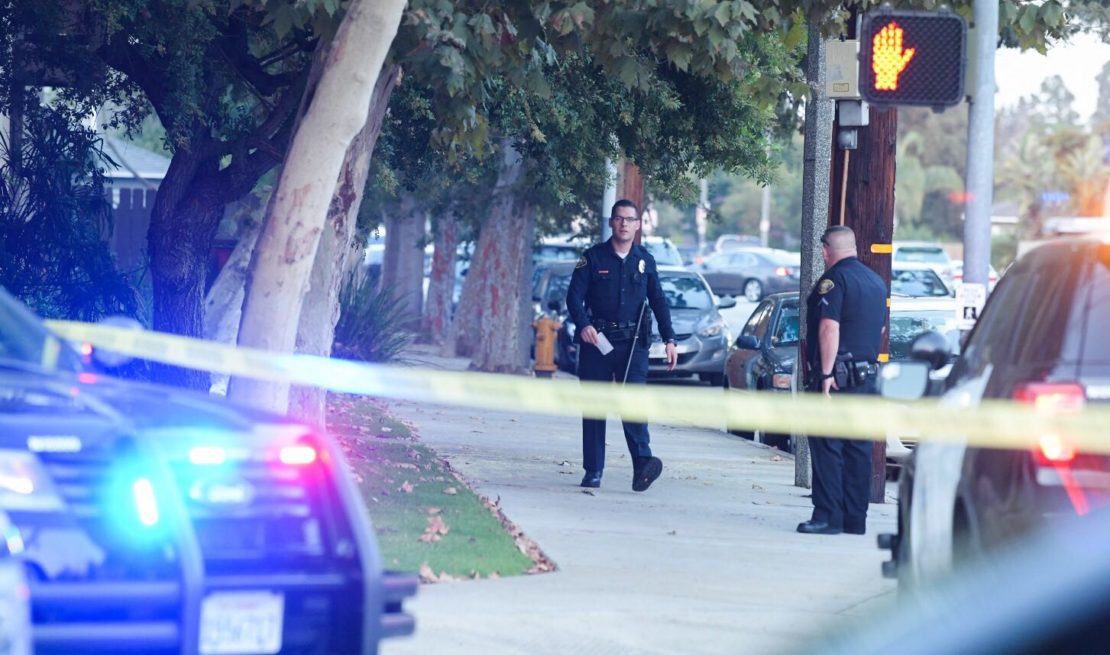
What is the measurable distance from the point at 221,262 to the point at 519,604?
1136 centimetres

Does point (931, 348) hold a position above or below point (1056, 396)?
above

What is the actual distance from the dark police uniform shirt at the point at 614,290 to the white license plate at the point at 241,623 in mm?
7513

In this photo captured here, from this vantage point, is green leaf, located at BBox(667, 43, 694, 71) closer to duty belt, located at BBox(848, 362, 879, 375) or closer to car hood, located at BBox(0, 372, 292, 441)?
duty belt, located at BBox(848, 362, 879, 375)

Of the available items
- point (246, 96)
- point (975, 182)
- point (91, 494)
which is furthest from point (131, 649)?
point (246, 96)

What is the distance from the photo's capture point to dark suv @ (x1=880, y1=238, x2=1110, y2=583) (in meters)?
5.18

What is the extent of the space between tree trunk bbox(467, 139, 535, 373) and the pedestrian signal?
15.1 meters

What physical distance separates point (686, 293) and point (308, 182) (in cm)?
1632

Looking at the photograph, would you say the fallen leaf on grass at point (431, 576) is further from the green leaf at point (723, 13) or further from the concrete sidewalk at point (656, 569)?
the green leaf at point (723, 13)

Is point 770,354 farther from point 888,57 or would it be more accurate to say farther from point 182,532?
point 182,532

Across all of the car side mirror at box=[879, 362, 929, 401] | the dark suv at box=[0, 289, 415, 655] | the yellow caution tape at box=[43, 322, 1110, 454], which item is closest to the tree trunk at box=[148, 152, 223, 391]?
the yellow caution tape at box=[43, 322, 1110, 454]

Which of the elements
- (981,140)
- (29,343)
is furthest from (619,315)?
(29,343)

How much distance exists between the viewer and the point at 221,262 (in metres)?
18.8

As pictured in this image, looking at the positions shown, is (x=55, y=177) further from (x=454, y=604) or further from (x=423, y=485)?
(x=454, y=604)

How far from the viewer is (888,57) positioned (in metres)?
9.80
